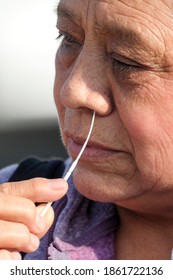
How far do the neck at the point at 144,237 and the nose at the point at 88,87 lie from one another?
18.3 inches

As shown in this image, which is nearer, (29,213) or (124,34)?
(29,213)

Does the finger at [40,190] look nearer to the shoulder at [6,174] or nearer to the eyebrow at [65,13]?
the eyebrow at [65,13]

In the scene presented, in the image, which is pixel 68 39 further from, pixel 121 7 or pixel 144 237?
pixel 144 237

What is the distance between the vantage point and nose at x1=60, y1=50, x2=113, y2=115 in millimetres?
2033

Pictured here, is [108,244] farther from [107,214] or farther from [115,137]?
[115,137]

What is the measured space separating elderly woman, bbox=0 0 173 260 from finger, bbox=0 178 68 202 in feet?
0.97

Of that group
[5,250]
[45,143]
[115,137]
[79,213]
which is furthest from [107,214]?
[45,143]

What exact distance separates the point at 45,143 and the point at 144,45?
2.79 m

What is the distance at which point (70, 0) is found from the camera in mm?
2154

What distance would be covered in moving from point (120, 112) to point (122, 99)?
4 centimetres

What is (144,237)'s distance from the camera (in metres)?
2.31

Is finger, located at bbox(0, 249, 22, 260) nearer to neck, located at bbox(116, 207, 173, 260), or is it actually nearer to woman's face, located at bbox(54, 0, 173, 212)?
woman's face, located at bbox(54, 0, 173, 212)

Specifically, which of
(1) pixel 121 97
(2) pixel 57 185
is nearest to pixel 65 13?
(1) pixel 121 97

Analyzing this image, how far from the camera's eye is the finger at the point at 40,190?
5.98 feet
